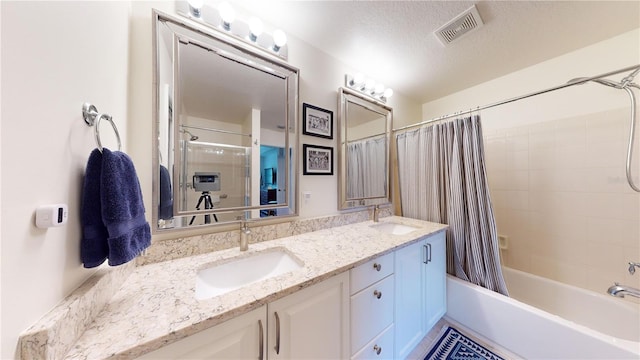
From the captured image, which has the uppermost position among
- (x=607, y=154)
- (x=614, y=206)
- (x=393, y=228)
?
(x=607, y=154)

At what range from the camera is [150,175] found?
0.93 meters

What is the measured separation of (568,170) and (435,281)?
1.47m

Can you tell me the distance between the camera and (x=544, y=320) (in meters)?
1.17

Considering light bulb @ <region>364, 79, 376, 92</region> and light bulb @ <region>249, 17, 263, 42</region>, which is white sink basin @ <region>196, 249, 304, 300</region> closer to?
light bulb @ <region>249, 17, 263, 42</region>

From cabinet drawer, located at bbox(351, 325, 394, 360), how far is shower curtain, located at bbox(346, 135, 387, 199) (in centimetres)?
94

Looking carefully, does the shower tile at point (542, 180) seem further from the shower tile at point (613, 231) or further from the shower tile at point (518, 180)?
the shower tile at point (613, 231)

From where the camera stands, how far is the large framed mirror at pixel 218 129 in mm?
958

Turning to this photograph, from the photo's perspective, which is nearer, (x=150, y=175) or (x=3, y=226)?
(x=3, y=226)

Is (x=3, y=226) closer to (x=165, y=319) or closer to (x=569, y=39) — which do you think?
(x=165, y=319)

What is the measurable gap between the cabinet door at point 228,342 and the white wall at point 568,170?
2428 mm

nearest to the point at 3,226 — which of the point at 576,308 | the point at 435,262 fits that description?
the point at 435,262

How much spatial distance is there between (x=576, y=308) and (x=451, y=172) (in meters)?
1.42

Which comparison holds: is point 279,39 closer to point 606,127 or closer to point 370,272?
point 370,272

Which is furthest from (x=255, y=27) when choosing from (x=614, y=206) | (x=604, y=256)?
(x=604, y=256)
